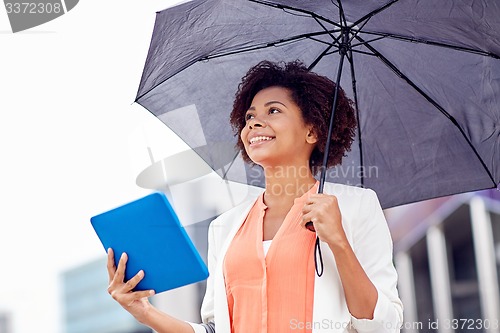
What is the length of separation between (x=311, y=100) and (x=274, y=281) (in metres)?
0.61

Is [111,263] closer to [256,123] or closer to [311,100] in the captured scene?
[256,123]

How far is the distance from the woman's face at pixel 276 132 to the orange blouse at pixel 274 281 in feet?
0.59

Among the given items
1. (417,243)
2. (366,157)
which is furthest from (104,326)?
(366,157)

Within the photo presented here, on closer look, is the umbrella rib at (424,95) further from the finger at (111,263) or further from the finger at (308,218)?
the finger at (111,263)

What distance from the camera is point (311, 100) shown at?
97.3 inches

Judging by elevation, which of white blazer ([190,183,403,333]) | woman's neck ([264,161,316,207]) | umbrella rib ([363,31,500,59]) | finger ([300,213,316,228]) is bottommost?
white blazer ([190,183,403,333])

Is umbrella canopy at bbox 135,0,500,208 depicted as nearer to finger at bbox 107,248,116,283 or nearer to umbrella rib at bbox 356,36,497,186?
umbrella rib at bbox 356,36,497,186

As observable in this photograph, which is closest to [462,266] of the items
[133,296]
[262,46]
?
[262,46]

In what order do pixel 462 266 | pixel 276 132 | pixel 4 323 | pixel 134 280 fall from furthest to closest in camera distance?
1. pixel 4 323
2. pixel 462 266
3. pixel 276 132
4. pixel 134 280

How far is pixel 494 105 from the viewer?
2707 millimetres

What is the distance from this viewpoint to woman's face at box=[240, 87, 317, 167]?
237cm

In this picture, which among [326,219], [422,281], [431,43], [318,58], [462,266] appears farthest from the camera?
[422,281]

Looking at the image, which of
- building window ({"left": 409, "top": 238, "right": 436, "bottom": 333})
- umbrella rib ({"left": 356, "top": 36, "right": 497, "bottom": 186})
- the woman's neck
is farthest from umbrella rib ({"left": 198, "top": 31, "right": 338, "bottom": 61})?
building window ({"left": 409, "top": 238, "right": 436, "bottom": 333})

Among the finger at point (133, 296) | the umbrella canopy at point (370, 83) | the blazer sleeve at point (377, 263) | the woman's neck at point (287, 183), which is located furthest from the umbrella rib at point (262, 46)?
the finger at point (133, 296)
